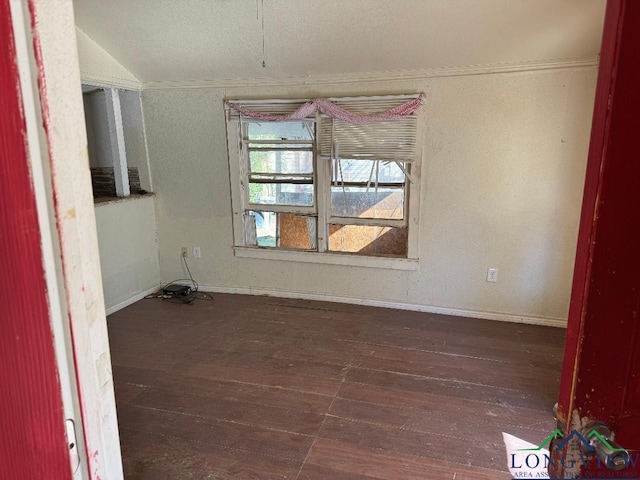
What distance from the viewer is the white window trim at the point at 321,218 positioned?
12.2 ft

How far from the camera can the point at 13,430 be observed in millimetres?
551

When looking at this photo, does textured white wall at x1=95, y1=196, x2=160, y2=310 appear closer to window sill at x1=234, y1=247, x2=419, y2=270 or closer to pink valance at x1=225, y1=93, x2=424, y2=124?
window sill at x1=234, y1=247, x2=419, y2=270

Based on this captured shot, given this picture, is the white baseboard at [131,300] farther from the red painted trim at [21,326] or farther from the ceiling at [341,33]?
the red painted trim at [21,326]

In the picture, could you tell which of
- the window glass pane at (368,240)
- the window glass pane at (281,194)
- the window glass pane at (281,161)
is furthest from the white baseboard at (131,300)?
the window glass pane at (368,240)

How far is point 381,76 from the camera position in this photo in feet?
11.9

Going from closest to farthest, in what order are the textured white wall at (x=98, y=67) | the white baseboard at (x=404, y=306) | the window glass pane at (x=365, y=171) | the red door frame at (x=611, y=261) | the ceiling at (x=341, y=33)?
the red door frame at (x=611, y=261), the ceiling at (x=341, y=33), the textured white wall at (x=98, y=67), the white baseboard at (x=404, y=306), the window glass pane at (x=365, y=171)

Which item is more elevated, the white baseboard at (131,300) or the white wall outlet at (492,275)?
the white wall outlet at (492,275)

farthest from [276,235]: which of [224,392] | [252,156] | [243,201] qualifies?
[224,392]

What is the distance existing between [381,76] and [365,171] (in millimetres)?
799

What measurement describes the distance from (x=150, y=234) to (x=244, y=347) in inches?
73.4

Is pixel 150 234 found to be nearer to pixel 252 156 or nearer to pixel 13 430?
pixel 252 156

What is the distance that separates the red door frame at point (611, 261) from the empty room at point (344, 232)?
2 centimetres

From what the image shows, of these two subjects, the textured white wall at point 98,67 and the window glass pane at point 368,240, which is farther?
the window glass pane at point 368,240

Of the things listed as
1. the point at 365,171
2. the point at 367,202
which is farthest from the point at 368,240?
the point at 365,171
